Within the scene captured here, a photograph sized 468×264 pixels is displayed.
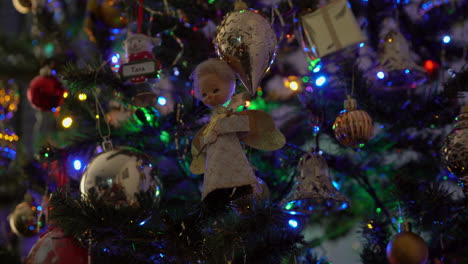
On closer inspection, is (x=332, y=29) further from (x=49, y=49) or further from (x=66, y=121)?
(x=49, y=49)

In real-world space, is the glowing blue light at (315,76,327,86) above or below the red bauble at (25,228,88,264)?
above

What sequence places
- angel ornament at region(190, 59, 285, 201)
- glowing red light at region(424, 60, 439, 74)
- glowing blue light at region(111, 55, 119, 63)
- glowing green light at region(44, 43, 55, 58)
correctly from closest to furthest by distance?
1. angel ornament at region(190, 59, 285, 201)
2. glowing blue light at region(111, 55, 119, 63)
3. glowing red light at region(424, 60, 439, 74)
4. glowing green light at region(44, 43, 55, 58)

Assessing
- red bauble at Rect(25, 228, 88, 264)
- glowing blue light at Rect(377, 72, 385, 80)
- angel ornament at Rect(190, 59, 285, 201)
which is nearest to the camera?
angel ornament at Rect(190, 59, 285, 201)

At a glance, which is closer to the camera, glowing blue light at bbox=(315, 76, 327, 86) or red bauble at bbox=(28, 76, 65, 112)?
glowing blue light at bbox=(315, 76, 327, 86)

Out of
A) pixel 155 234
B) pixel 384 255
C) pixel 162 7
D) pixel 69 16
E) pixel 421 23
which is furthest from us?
pixel 69 16

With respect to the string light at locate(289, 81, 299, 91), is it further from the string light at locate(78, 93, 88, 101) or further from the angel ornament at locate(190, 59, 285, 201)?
the string light at locate(78, 93, 88, 101)

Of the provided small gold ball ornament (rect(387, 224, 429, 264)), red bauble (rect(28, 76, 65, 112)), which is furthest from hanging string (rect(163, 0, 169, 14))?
small gold ball ornament (rect(387, 224, 429, 264))

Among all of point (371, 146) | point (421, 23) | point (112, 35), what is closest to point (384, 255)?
point (371, 146)

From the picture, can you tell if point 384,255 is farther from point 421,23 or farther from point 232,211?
point 421,23
